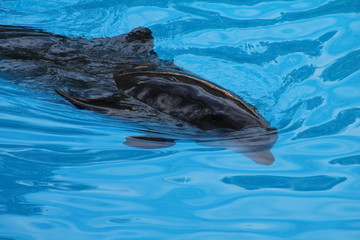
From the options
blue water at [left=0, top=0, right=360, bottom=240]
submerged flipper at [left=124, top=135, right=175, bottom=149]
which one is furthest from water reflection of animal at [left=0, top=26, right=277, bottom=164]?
blue water at [left=0, top=0, right=360, bottom=240]

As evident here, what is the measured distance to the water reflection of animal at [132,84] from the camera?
4.51 metres

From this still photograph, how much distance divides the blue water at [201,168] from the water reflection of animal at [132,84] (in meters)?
0.13

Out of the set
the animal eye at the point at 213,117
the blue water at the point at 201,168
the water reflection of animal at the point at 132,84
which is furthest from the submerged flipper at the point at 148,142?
the animal eye at the point at 213,117

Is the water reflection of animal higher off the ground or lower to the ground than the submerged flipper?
higher

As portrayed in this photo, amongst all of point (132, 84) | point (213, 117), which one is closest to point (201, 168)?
point (213, 117)

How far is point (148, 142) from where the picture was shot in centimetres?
455

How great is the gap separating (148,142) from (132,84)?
77 centimetres

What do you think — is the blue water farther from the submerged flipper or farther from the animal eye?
the animal eye

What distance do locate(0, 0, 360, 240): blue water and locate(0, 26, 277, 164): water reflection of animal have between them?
0.42 feet

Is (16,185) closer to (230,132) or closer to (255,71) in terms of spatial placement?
(230,132)

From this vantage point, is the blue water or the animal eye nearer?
the blue water

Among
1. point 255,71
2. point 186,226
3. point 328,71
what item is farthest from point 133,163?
point 328,71

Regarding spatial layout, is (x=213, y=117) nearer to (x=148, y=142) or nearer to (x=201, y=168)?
(x=201, y=168)

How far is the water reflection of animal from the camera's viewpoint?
4.51 meters
